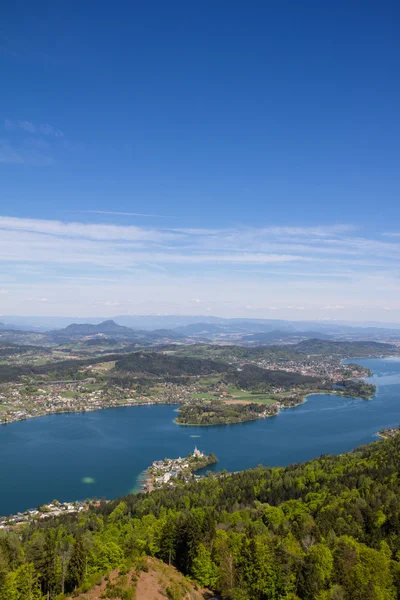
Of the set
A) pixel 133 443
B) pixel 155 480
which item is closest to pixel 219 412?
pixel 133 443

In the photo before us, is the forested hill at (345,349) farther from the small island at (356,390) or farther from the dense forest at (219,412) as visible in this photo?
the dense forest at (219,412)

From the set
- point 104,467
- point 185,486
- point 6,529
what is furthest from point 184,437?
point 6,529

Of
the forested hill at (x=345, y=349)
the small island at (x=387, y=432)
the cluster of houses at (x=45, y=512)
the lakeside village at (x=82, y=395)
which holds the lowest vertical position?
the lakeside village at (x=82, y=395)

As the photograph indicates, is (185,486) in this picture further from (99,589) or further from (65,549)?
(99,589)

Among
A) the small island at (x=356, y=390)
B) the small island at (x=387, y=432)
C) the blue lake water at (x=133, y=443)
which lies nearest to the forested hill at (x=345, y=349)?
the small island at (x=356, y=390)

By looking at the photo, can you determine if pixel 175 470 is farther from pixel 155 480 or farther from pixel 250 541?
pixel 250 541

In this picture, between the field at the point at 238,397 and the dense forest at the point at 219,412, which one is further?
the field at the point at 238,397

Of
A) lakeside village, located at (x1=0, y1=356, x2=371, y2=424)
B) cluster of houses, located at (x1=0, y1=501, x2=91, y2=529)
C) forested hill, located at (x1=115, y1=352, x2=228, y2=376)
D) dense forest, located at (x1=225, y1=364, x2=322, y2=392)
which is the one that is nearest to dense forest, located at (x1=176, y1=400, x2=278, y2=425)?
lakeside village, located at (x1=0, y1=356, x2=371, y2=424)
